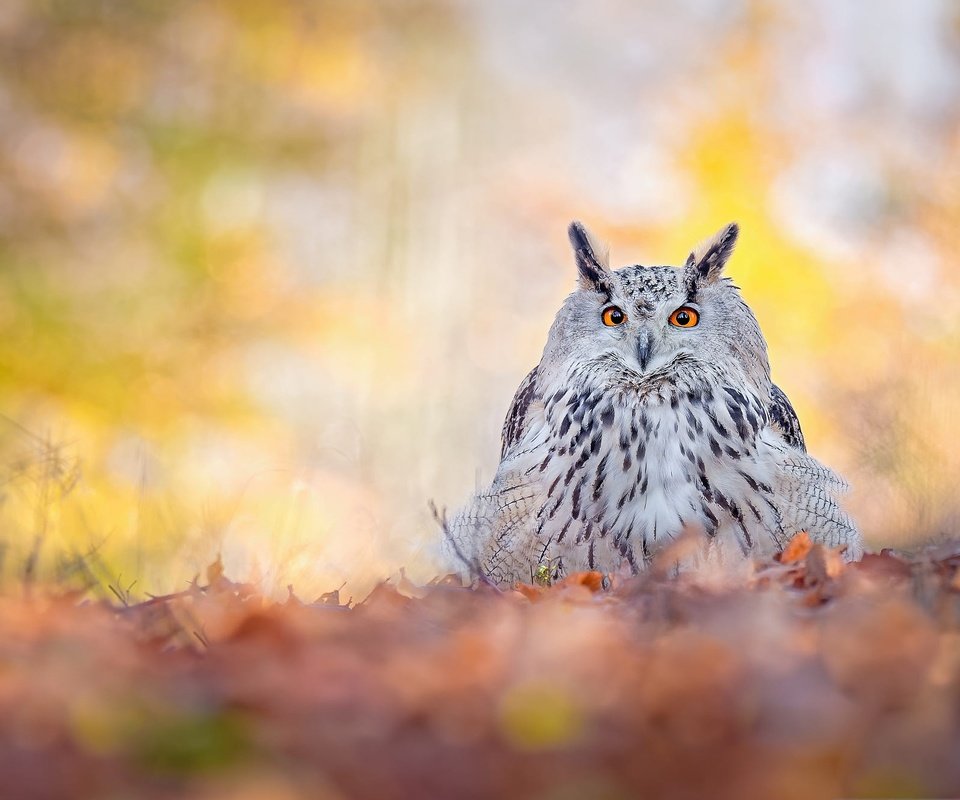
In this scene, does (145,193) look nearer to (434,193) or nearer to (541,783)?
(434,193)

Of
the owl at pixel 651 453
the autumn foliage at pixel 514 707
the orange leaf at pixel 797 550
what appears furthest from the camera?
the owl at pixel 651 453

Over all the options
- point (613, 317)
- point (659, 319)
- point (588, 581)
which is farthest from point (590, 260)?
point (588, 581)

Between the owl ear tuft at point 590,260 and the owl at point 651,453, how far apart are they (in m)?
0.02

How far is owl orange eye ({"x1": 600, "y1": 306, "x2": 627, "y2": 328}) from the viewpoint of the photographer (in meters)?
3.00

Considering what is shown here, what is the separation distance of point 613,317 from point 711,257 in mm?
402

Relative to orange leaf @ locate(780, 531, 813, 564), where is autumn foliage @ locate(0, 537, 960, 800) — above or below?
below

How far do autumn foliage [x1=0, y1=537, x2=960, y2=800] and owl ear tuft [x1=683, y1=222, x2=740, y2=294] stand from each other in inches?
67.6

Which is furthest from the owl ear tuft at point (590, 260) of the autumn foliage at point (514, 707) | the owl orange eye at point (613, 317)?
the autumn foliage at point (514, 707)

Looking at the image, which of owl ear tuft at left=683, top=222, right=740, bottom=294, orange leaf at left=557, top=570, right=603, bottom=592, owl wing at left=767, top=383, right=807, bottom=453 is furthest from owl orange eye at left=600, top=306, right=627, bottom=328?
orange leaf at left=557, top=570, right=603, bottom=592

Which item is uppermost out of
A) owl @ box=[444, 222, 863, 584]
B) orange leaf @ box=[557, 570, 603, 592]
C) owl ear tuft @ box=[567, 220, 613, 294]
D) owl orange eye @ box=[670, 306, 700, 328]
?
owl ear tuft @ box=[567, 220, 613, 294]

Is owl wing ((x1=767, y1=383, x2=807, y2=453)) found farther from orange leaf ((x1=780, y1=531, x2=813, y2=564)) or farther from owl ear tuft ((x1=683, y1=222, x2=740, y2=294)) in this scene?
orange leaf ((x1=780, y1=531, x2=813, y2=564))

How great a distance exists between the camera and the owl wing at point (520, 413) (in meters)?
3.14

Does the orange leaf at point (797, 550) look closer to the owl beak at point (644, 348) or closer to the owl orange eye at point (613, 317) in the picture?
the owl beak at point (644, 348)

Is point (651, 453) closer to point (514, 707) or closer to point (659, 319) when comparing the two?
point (659, 319)
